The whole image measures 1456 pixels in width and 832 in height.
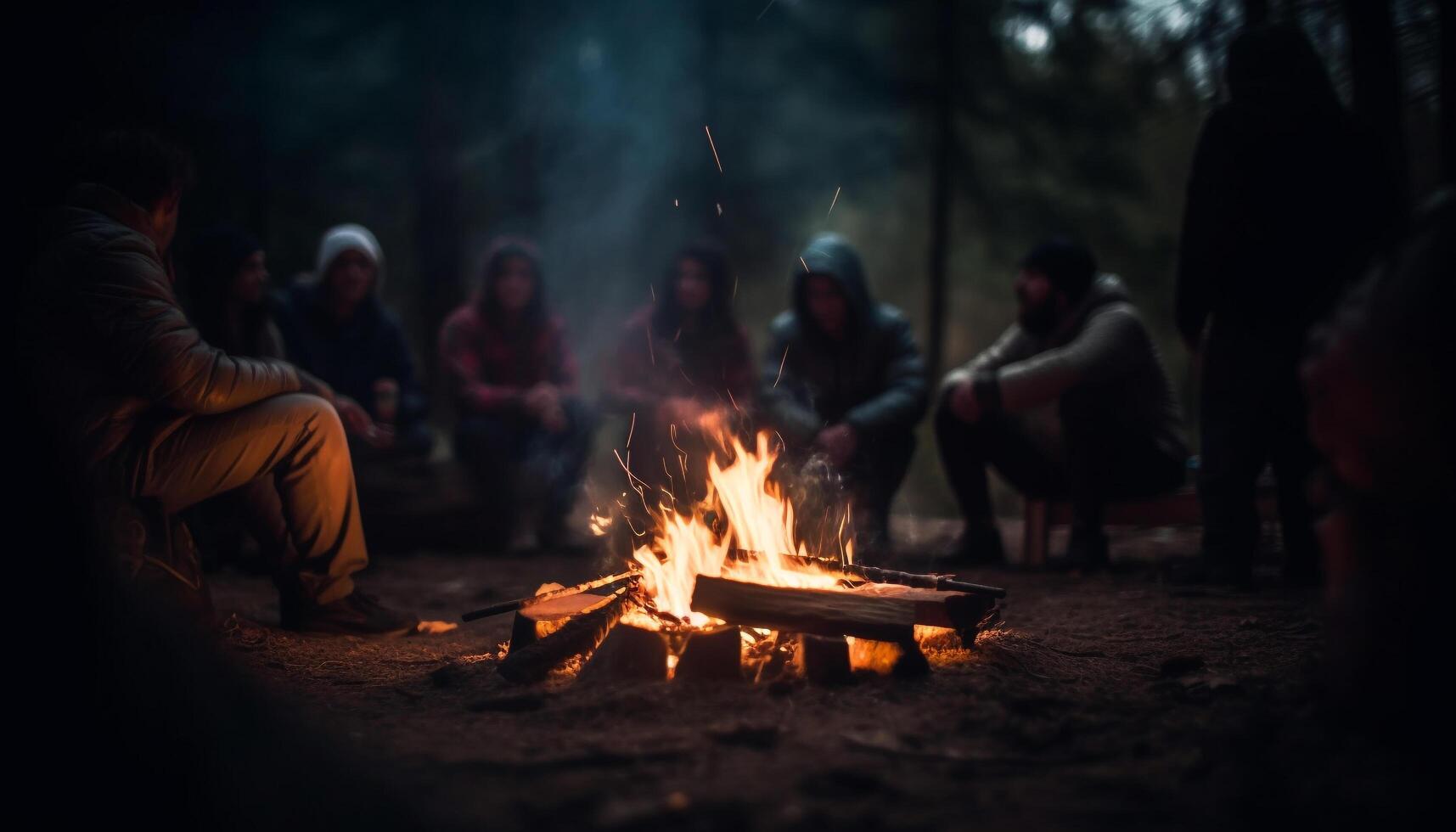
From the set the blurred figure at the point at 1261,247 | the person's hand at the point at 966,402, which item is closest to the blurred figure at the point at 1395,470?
the blurred figure at the point at 1261,247

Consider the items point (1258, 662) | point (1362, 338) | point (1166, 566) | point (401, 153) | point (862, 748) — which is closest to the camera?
point (1362, 338)

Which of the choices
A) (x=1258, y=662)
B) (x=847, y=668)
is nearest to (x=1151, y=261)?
(x=1258, y=662)

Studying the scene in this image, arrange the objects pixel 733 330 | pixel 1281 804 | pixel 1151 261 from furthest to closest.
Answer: pixel 1151 261 → pixel 733 330 → pixel 1281 804

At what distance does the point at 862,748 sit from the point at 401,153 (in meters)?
13.9

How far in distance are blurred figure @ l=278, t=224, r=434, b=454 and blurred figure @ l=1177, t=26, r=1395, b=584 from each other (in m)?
4.99

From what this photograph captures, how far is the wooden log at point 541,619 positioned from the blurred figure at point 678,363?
2.87 meters

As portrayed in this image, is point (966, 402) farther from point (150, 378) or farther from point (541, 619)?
point (150, 378)

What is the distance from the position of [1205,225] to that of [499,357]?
189 inches

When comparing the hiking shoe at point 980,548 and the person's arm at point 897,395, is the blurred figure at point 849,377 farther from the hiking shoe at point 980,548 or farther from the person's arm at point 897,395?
the hiking shoe at point 980,548

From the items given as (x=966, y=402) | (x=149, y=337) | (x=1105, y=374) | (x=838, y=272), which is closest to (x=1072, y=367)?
(x=1105, y=374)

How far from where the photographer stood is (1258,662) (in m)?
3.40

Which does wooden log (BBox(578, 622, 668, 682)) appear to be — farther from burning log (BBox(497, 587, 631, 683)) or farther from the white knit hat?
→ the white knit hat

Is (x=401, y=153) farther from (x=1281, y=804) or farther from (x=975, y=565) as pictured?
(x=1281, y=804)

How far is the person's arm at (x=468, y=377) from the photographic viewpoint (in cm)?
696
